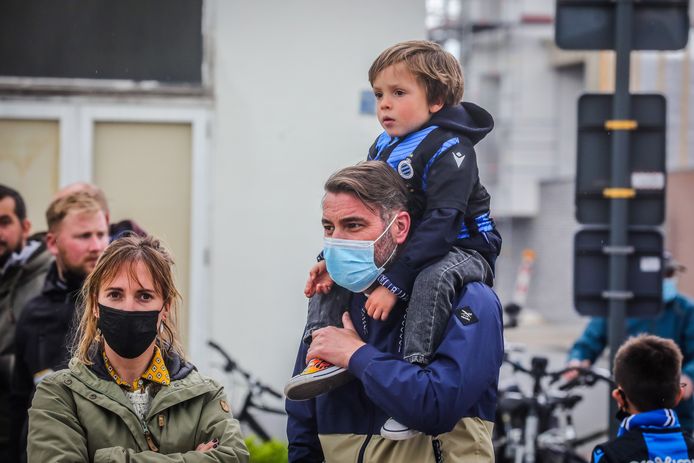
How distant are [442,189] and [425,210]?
0.08 m

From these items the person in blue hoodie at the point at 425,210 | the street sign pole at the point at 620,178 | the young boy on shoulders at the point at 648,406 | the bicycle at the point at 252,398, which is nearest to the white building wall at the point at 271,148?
the bicycle at the point at 252,398

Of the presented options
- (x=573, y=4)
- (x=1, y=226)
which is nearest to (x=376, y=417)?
(x=1, y=226)

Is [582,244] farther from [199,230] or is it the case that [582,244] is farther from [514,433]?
[199,230]

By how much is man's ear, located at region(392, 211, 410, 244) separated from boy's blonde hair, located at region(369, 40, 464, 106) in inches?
15.7

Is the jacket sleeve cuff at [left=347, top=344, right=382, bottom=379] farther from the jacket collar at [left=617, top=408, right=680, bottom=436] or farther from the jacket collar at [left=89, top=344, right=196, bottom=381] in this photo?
the jacket collar at [left=617, top=408, right=680, bottom=436]

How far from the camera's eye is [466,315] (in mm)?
3139

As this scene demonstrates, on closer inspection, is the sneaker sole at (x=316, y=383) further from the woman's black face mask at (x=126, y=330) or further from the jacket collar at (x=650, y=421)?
the jacket collar at (x=650, y=421)

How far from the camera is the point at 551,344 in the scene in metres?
17.5

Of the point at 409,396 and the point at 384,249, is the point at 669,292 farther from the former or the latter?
the point at 409,396

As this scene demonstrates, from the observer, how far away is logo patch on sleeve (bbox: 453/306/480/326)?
3125 millimetres

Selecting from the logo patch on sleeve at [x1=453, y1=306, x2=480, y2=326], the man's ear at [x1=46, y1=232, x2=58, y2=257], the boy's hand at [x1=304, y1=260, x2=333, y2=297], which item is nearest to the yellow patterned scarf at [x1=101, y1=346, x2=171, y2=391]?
the boy's hand at [x1=304, y1=260, x2=333, y2=297]

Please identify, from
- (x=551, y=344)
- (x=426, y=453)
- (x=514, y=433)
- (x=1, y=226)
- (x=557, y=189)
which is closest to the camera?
(x=426, y=453)

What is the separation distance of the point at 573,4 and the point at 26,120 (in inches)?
166

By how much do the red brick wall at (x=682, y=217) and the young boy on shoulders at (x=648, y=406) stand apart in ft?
42.6
